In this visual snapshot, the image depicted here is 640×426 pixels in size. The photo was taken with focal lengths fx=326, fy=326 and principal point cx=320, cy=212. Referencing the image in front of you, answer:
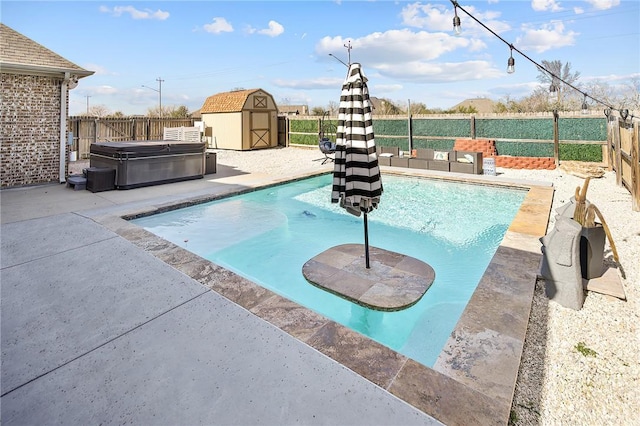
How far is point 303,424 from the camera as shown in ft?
5.37

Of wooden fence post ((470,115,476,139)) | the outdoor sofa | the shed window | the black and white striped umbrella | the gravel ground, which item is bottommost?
the gravel ground

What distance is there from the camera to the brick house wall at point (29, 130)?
745cm

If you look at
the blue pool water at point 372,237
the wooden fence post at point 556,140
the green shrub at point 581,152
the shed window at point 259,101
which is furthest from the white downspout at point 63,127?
the green shrub at point 581,152

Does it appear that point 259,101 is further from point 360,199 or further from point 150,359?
point 150,359

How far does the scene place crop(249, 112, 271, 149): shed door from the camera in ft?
58.4

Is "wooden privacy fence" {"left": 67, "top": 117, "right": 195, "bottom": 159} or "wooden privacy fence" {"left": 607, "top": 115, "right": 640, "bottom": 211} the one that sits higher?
"wooden privacy fence" {"left": 67, "top": 117, "right": 195, "bottom": 159}

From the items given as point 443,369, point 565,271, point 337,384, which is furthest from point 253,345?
point 565,271

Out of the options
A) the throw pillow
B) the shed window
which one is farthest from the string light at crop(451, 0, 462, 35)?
the shed window

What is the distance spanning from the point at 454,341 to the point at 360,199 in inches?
66.5

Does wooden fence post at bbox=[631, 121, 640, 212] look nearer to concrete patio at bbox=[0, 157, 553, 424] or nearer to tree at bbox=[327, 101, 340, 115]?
concrete patio at bbox=[0, 157, 553, 424]

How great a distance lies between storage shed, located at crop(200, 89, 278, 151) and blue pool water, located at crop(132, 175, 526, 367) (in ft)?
32.3

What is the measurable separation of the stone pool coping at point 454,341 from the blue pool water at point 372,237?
401 mm

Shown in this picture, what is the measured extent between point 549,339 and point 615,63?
27.1 meters

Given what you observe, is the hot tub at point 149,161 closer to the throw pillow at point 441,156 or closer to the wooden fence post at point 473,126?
the throw pillow at point 441,156
